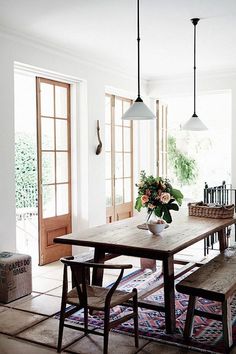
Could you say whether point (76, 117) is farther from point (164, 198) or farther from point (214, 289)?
point (214, 289)

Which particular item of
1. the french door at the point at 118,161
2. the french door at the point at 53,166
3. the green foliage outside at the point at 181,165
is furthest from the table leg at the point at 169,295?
the green foliage outside at the point at 181,165

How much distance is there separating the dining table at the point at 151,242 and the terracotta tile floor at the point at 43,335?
1.09ft

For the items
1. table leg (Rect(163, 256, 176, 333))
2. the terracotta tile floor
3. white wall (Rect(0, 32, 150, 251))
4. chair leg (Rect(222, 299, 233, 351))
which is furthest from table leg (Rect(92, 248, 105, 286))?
white wall (Rect(0, 32, 150, 251))

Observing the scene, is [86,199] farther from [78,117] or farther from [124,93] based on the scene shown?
[124,93]

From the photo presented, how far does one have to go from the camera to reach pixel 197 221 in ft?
14.1

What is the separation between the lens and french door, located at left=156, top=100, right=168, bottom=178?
780 centimetres

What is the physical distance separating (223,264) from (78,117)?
121 inches

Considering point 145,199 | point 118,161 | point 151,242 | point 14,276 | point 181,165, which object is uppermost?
point 118,161

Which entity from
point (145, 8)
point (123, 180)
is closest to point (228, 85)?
point (123, 180)

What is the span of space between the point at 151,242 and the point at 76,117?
2989mm

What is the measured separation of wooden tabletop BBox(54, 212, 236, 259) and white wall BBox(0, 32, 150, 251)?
1250 millimetres

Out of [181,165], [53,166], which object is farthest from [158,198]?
[181,165]

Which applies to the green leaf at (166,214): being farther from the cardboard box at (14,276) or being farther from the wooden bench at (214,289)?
the cardboard box at (14,276)

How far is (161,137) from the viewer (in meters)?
7.89
